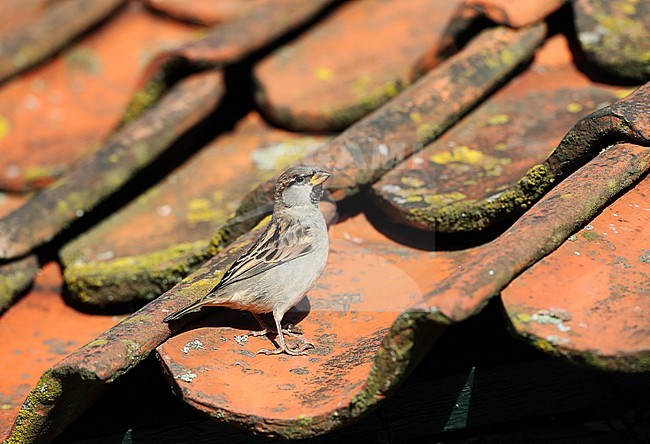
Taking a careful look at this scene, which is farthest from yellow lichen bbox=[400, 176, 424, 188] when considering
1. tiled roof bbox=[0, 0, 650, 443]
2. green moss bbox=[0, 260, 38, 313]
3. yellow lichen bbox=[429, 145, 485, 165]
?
green moss bbox=[0, 260, 38, 313]

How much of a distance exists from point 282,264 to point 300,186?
40cm

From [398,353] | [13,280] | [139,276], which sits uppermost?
[398,353]

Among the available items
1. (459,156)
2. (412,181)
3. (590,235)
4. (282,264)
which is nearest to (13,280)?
(282,264)

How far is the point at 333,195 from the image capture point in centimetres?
385

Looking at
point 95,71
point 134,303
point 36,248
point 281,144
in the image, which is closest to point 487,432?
point 134,303

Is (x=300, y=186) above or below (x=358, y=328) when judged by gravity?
above

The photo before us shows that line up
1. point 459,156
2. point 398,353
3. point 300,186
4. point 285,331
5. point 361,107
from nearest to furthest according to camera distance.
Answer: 1. point 398,353
2. point 285,331
3. point 300,186
4. point 459,156
5. point 361,107

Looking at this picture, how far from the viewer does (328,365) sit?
3.03 metres

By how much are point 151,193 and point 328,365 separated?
1.99m

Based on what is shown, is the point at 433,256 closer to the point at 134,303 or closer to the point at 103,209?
the point at 134,303

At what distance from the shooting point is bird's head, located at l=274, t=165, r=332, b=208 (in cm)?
362

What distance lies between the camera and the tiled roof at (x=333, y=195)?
277 cm

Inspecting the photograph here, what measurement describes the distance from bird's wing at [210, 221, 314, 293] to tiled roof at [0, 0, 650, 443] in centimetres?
16

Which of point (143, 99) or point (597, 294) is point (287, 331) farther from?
point (143, 99)
